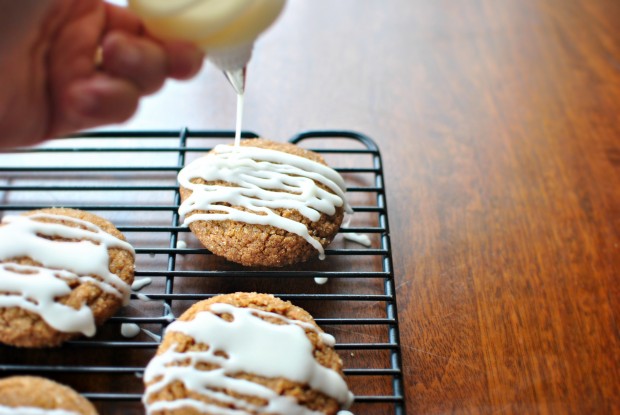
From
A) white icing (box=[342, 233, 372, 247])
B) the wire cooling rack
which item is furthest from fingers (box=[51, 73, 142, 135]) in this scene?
white icing (box=[342, 233, 372, 247])

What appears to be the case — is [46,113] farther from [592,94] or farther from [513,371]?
[592,94]

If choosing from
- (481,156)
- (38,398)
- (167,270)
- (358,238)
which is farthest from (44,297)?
(481,156)

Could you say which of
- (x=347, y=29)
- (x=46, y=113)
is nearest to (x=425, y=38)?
(x=347, y=29)

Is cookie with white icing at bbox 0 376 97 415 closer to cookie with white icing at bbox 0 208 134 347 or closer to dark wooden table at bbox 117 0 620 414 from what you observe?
cookie with white icing at bbox 0 208 134 347

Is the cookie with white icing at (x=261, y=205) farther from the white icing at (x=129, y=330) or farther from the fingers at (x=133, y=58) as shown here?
the fingers at (x=133, y=58)

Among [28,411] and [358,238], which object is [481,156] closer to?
[358,238]
